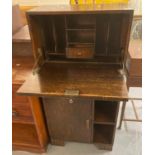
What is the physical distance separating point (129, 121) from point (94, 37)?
105 centimetres

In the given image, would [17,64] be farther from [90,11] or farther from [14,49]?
[90,11]

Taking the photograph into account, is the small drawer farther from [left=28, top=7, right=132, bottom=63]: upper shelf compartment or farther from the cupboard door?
the cupboard door

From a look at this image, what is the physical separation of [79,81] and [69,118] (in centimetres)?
37

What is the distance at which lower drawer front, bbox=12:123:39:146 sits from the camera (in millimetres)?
1539

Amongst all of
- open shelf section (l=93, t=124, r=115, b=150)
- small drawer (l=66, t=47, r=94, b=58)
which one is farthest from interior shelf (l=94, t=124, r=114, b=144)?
small drawer (l=66, t=47, r=94, b=58)

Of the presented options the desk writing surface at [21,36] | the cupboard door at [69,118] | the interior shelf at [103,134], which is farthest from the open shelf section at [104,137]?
the desk writing surface at [21,36]

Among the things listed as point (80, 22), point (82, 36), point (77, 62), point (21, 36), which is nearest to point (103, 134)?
point (77, 62)

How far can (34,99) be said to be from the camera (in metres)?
1.22

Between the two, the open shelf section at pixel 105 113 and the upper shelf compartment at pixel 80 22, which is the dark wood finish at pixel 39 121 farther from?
the upper shelf compartment at pixel 80 22

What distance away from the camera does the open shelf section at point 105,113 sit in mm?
1319

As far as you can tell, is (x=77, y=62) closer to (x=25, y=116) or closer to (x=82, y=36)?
(x=82, y=36)

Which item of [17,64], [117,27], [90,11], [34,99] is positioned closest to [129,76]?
[117,27]

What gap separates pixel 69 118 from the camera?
132cm

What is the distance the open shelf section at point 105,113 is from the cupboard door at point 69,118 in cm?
9
